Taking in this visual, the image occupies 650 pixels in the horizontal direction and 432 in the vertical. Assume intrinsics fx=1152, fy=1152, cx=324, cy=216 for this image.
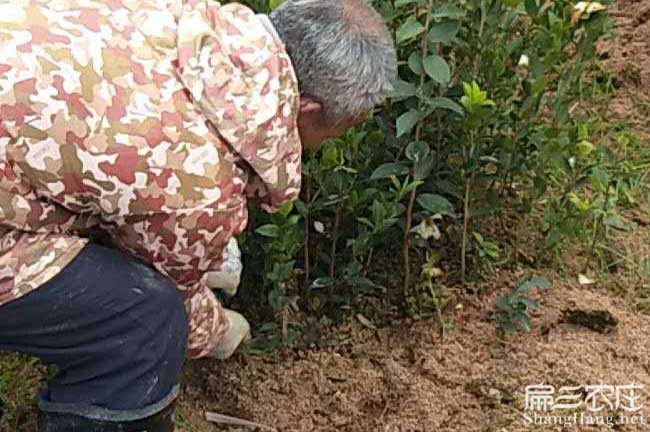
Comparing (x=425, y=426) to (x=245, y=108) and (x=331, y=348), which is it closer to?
(x=331, y=348)

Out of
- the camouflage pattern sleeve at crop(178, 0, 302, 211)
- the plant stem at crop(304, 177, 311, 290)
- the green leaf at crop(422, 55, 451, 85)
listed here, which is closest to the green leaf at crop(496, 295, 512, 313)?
the plant stem at crop(304, 177, 311, 290)

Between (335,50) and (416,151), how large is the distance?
70 cm

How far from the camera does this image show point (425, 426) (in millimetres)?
2541

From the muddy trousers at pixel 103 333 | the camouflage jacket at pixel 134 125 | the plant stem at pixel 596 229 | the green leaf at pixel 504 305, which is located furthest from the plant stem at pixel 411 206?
the muddy trousers at pixel 103 333

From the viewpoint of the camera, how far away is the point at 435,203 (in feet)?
8.80

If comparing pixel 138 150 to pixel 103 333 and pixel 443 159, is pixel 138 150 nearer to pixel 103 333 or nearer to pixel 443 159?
pixel 103 333

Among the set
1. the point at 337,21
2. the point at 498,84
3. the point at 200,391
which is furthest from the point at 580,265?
the point at 337,21

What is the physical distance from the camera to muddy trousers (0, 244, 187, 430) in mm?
2010

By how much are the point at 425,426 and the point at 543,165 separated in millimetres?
689

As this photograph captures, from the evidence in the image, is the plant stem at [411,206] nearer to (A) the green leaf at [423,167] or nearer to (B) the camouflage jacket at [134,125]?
(A) the green leaf at [423,167]

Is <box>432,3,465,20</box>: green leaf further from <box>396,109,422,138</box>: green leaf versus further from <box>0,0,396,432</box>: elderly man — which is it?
<box>0,0,396,432</box>: elderly man

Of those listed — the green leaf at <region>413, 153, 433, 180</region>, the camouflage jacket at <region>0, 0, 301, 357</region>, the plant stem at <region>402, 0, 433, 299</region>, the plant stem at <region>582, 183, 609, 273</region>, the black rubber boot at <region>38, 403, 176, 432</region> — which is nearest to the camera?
the camouflage jacket at <region>0, 0, 301, 357</region>

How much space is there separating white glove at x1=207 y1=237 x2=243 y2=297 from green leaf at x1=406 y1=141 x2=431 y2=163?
0.44 m

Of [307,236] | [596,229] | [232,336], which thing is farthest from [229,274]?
[596,229]
